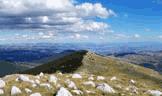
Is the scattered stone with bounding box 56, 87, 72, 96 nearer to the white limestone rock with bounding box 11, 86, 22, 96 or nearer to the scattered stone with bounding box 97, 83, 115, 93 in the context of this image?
the white limestone rock with bounding box 11, 86, 22, 96

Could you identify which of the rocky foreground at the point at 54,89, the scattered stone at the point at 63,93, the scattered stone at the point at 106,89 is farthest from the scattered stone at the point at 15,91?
the scattered stone at the point at 106,89

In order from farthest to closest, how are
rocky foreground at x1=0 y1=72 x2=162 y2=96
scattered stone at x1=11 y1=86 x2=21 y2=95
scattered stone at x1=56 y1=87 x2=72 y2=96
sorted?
rocky foreground at x1=0 y1=72 x2=162 y2=96 → scattered stone at x1=11 y1=86 x2=21 y2=95 → scattered stone at x1=56 y1=87 x2=72 y2=96

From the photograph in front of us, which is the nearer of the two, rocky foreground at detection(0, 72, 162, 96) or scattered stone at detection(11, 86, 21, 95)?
scattered stone at detection(11, 86, 21, 95)

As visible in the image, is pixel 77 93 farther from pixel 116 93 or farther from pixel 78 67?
pixel 78 67

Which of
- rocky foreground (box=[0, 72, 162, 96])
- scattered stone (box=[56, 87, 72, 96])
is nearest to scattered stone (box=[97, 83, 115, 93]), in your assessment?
rocky foreground (box=[0, 72, 162, 96])

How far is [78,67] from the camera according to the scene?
141750mm

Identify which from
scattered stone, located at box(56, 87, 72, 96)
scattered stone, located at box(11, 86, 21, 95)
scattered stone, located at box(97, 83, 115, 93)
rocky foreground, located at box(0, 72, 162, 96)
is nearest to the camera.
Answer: scattered stone, located at box(56, 87, 72, 96)

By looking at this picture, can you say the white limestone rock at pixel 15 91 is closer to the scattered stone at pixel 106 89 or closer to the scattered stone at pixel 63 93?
the scattered stone at pixel 63 93

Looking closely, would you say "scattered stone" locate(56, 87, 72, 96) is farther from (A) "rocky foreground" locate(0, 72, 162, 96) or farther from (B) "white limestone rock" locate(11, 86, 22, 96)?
(B) "white limestone rock" locate(11, 86, 22, 96)

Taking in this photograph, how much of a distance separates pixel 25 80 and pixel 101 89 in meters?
9.51

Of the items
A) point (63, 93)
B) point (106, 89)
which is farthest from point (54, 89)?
point (106, 89)

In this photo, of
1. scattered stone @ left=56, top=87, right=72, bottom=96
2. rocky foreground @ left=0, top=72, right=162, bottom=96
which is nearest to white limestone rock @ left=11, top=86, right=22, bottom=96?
rocky foreground @ left=0, top=72, right=162, bottom=96

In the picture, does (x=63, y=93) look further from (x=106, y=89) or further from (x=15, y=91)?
(x=106, y=89)

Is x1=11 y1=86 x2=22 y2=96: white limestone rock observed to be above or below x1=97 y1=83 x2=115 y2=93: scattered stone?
above
